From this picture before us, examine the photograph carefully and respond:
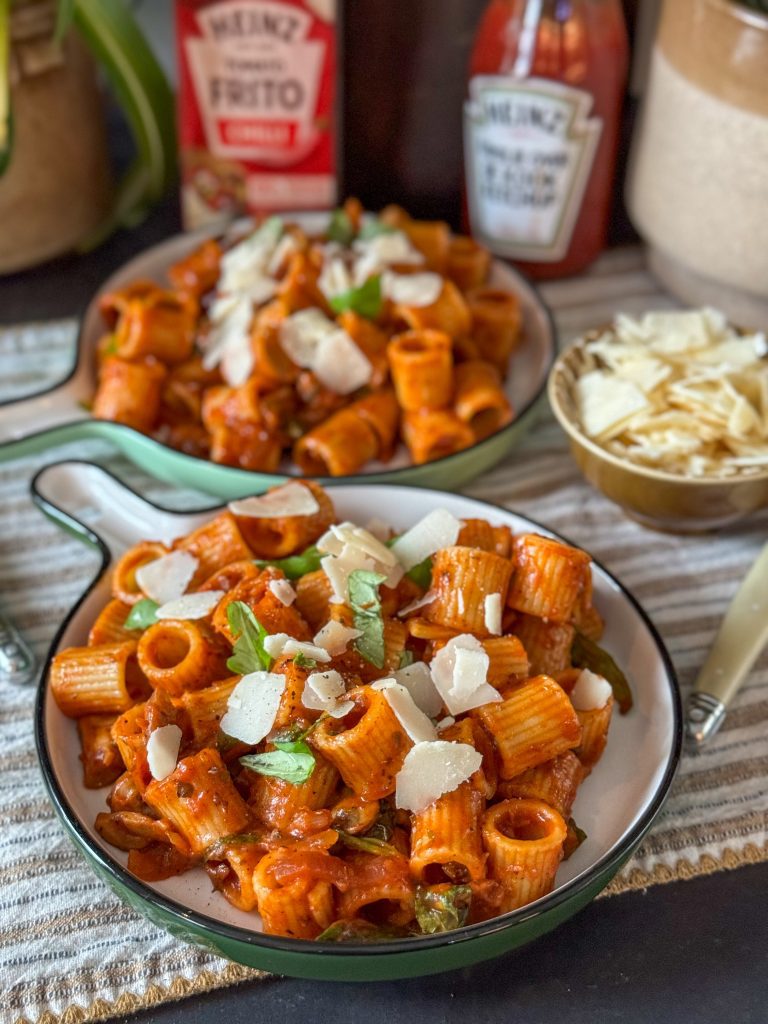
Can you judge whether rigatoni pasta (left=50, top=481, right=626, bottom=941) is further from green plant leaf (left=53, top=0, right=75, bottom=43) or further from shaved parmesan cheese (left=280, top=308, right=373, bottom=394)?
green plant leaf (left=53, top=0, right=75, bottom=43)

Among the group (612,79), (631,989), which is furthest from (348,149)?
(631,989)

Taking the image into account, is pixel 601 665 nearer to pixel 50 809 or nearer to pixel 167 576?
pixel 167 576

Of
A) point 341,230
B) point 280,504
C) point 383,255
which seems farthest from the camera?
point 341,230

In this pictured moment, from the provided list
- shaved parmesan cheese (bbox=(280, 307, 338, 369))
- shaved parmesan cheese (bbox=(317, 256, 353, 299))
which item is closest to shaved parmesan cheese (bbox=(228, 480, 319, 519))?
shaved parmesan cheese (bbox=(280, 307, 338, 369))

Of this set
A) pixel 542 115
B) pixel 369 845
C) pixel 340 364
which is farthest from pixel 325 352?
pixel 369 845

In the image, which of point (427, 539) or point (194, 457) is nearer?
point (427, 539)

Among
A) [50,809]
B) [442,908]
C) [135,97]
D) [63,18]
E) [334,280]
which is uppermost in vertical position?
[63,18]

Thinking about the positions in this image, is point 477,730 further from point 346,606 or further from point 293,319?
point 293,319
